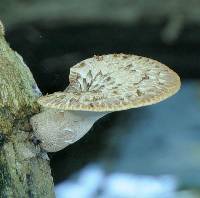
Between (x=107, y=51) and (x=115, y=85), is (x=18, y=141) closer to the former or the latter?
(x=115, y=85)

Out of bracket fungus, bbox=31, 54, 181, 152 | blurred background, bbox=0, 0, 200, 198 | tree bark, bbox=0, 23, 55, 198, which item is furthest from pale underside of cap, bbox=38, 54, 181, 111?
blurred background, bbox=0, 0, 200, 198

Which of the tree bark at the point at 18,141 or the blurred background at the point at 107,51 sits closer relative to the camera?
the tree bark at the point at 18,141

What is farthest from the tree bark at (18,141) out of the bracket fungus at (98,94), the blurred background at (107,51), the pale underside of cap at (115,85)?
the blurred background at (107,51)

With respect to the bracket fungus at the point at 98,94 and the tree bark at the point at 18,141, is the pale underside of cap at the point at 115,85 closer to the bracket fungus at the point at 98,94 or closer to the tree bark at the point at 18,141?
the bracket fungus at the point at 98,94

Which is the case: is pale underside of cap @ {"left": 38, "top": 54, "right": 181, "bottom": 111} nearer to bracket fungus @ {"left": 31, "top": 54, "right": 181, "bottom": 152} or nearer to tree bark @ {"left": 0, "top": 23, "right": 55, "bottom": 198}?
bracket fungus @ {"left": 31, "top": 54, "right": 181, "bottom": 152}

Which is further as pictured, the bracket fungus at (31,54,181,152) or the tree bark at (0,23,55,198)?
the tree bark at (0,23,55,198)

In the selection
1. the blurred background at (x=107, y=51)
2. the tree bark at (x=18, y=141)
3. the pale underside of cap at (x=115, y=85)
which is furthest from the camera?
the blurred background at (x=107, y=51)
